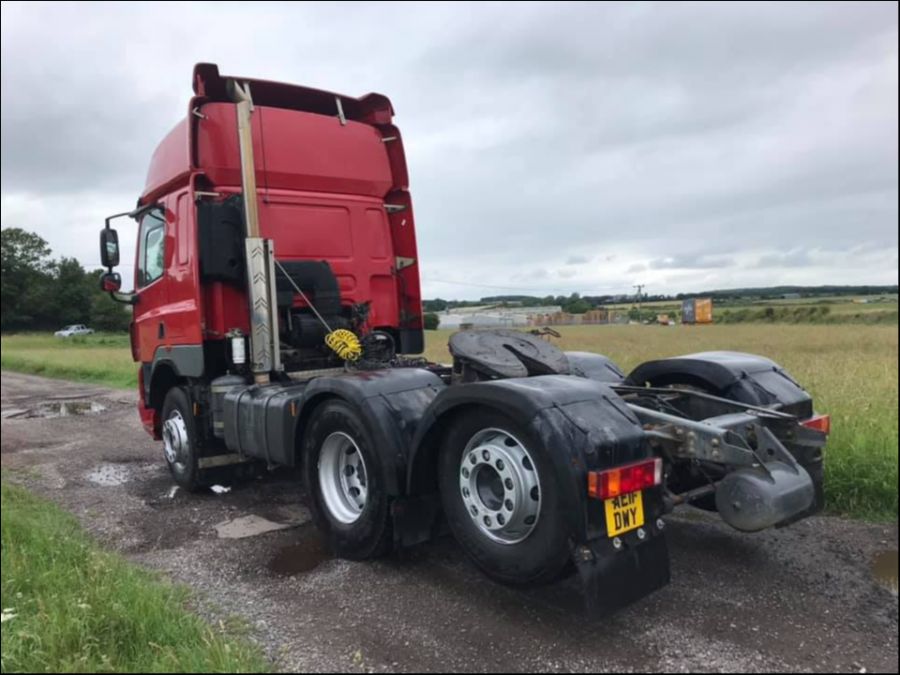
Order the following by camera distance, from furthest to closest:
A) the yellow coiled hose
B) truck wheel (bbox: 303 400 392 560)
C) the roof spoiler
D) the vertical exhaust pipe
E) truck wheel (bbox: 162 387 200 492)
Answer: truck wheel (bbox: 162 387 200 492) → the roof spoiler → the yellow coiled hose → the vertical exhaust pipe → truck wheel (bbox: 303 400 392 560)

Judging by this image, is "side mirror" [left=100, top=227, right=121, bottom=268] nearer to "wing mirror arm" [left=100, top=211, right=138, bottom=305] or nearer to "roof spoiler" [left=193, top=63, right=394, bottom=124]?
"wing mirror arm" [left=100, top=211, right=138, bottom=305]

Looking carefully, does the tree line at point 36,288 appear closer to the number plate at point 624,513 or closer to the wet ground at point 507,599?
the wet ground at point 507,599

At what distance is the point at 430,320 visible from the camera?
23.3 ft

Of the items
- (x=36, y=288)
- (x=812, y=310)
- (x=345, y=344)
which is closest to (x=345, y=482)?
(x=345, y=344)

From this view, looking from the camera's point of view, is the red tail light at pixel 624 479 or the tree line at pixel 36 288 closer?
the tree line at pixel 36 288

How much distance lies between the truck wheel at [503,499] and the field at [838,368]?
1292 millimetres

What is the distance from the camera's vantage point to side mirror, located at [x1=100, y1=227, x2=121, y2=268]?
658 centimetres

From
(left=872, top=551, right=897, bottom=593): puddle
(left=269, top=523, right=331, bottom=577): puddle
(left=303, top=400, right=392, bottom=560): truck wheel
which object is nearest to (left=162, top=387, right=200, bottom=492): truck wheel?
(left=269, top=523, right=331, bottom=577): puddle

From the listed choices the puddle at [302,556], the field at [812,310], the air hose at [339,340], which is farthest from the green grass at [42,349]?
the field at [812,310]

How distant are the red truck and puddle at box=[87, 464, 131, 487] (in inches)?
24.0

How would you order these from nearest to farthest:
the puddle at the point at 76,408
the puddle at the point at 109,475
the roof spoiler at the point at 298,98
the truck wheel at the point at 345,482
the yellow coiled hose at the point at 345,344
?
the truck wheel at the point at 345,482 < the yellow coiled hose at the point at 345,344 < the roof spoiler at the point at 298,98 < the puddle at the point at 109,475 < the puddle at the point at 76,408

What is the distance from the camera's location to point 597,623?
3.16 m

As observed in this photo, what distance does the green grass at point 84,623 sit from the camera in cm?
262

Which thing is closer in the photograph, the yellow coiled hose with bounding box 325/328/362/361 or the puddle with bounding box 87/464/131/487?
the yellow coiled hose with bounding box 325/328/362/361
